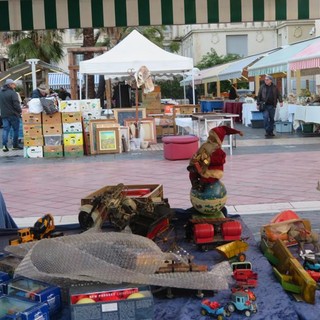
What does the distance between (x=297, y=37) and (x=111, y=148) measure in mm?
30669

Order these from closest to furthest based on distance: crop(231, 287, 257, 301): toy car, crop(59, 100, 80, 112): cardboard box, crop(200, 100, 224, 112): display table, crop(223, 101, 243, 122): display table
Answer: crop(231, 287, 257, 301): toy car, crop(59, 100, 80, 112): cardboard box, crop(223, 101, 243, 122): display table, crop(200, 100, 224, 112): display table

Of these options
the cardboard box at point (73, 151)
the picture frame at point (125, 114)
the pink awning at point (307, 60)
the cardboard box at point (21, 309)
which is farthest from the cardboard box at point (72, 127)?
the cardboard box at point (21, 309)

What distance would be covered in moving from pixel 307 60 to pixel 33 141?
7476 millimetres

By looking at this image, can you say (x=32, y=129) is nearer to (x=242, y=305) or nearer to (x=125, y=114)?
(x=125, y=114)

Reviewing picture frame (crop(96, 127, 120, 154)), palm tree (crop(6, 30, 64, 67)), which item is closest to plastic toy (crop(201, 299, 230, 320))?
picture frame (crop(96, 127, 120, 154))

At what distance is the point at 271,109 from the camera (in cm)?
1434

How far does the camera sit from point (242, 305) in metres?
1.98

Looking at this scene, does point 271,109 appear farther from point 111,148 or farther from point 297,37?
point 297,37

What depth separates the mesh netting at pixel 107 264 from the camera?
6.43 feet

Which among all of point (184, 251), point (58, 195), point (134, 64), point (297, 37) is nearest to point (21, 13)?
point (184, 251)

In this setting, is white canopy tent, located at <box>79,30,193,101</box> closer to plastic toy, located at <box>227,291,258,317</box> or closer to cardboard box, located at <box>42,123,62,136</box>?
cardboard box, located at <box>42,123,62,136</box>

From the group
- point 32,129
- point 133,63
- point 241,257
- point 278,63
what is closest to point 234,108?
point 278,63

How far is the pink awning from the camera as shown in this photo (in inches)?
555

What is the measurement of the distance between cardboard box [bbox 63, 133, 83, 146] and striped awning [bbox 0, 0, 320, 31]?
7903 mm
